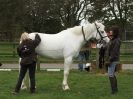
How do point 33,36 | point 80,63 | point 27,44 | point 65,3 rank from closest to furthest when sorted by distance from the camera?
point 27,44 → point 33,36 → point 80,63 → point 65,3

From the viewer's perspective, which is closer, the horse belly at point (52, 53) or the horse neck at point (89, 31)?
the horse belly at point (52, 53)

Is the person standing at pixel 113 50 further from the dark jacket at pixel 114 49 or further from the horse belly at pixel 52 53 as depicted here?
the horse belly at pixel 52 53

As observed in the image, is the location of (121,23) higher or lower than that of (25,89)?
higher

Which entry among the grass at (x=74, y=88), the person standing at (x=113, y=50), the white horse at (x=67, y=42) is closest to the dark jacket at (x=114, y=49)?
the person standing at (x=113, y=50)

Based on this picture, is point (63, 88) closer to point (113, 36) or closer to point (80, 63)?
point (113, 36)

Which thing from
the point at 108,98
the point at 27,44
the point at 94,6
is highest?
the point at 94,6

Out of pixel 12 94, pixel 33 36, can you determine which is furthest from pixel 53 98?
pixel 33 36

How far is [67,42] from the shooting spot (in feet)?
41.2

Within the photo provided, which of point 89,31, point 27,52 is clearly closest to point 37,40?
point 27,52

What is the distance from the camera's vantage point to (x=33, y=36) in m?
12.5

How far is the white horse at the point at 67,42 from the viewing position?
41.1ft

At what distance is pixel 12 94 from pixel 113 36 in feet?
10.9

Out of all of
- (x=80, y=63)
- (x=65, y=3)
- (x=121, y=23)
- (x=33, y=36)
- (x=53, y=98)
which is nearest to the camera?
(x=53, y=98)

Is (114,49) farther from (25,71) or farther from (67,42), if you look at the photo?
(25,71)
